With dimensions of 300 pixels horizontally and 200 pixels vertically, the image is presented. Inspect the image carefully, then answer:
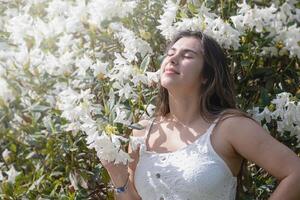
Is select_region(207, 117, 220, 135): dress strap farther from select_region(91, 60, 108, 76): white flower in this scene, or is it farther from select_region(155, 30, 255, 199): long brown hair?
select_region(91, 60, 108, 76): white flower

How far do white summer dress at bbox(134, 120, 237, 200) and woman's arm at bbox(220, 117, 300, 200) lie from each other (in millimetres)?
94

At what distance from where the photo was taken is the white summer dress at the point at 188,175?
223 centimetres

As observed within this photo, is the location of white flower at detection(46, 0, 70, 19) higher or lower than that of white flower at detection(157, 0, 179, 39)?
lower

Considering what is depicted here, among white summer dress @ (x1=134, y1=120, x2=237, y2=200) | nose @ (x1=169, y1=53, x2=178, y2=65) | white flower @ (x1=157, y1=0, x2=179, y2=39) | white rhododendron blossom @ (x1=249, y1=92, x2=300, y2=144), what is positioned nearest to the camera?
white summer dress @ (x1=134, y1=120, x2=237, y2=200)

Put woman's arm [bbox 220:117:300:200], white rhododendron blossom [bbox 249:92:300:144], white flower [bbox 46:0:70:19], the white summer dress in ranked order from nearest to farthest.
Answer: woman's arm [bbox 220:117:300:200], the white summer dress, white rhododendron blossom [bbox 249:92:300:144], white flower [bbox 46:0:70:19]

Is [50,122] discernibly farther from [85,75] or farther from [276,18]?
[276,18]

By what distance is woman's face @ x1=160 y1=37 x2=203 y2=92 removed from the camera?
2.30 meters

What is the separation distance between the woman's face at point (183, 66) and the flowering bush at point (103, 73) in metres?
0.11

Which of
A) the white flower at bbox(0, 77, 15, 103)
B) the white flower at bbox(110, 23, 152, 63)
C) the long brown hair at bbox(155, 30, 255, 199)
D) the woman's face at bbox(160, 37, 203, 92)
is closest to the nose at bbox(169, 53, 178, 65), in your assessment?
the woman's face at bbox(160, 37, 203, 92)

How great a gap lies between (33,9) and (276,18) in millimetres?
1043

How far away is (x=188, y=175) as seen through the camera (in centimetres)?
224

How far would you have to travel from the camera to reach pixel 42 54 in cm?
272

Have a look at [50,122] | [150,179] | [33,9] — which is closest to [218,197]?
[150,179]

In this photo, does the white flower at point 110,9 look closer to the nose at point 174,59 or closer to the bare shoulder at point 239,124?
the nose at point 174,59
